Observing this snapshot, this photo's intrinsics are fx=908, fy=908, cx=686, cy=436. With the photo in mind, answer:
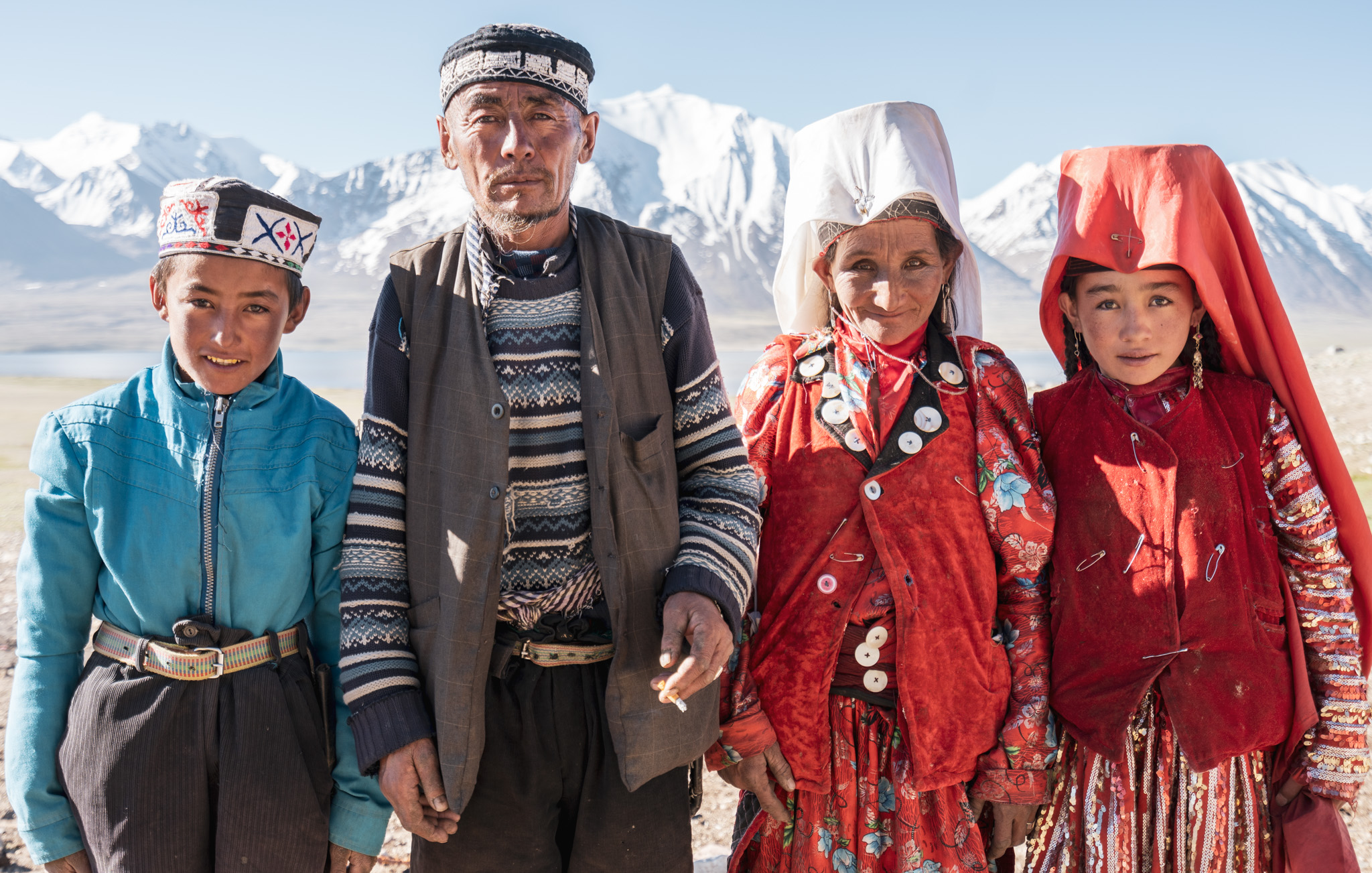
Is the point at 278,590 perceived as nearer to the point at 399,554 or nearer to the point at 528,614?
the point at 399,554

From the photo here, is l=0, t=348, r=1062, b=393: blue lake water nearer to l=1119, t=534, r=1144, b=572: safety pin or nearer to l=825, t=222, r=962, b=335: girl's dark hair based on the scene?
l=825, t=222, r=962, b=335: girl's dark hair

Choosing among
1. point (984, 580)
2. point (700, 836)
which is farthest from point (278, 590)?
point (700, 836)

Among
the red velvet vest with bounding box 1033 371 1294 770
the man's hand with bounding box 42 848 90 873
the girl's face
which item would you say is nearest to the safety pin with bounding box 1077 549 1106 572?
the red velvet vest with bounding box 1033 371 1294 770

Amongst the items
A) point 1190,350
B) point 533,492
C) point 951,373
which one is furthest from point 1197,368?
point 533,492

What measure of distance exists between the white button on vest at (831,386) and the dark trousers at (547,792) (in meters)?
0.91

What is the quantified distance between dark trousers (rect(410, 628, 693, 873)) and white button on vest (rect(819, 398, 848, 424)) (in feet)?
2.78

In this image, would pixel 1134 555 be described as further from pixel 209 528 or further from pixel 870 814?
pixel 209 528

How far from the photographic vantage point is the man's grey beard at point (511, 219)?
6.85 feet

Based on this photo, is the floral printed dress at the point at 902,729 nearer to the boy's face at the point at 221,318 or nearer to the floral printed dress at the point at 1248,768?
the floral printed dress at the point at 1248,768

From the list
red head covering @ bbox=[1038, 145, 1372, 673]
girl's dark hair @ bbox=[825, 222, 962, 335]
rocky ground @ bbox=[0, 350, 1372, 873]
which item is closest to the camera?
red head covering @ bbox=[1038, 145, 1372, 673]

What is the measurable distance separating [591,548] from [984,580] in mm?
1001

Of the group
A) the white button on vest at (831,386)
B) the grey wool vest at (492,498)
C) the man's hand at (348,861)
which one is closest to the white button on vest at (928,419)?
the white button on vest at (831,386)

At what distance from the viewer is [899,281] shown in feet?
7.79

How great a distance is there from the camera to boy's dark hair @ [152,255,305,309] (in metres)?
2.08
